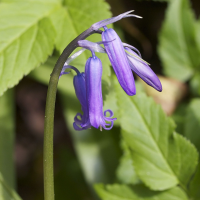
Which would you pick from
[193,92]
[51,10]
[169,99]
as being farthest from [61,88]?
[193,92]

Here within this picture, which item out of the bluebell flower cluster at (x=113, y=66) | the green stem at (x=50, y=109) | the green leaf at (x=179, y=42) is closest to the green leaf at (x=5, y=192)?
the green stem at (x=50, y=109)

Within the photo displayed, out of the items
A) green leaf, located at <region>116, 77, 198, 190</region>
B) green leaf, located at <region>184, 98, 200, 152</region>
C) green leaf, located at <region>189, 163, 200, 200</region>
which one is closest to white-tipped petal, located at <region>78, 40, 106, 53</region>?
green leaf, located at <region>116, 77, 198, 190</region>

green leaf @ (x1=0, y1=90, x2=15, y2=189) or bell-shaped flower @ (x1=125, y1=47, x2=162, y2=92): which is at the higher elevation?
bell-shaped flower @ (x1=125, y1=47, x2=162, y2=92)

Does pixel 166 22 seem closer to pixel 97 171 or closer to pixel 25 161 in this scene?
pixel 97 171

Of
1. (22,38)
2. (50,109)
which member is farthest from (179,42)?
(50,109)

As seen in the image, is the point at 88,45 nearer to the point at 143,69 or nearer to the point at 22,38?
the point at 143,69

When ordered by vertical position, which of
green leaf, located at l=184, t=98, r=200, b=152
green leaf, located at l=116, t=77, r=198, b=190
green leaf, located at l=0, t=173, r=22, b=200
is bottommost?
green leaf, located at l=184, t=98, r=200, b=152

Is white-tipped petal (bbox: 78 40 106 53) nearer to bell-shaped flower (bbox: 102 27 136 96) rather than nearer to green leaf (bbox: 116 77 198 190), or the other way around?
bell-shaped flower (bbox: 102 27 136 96)
